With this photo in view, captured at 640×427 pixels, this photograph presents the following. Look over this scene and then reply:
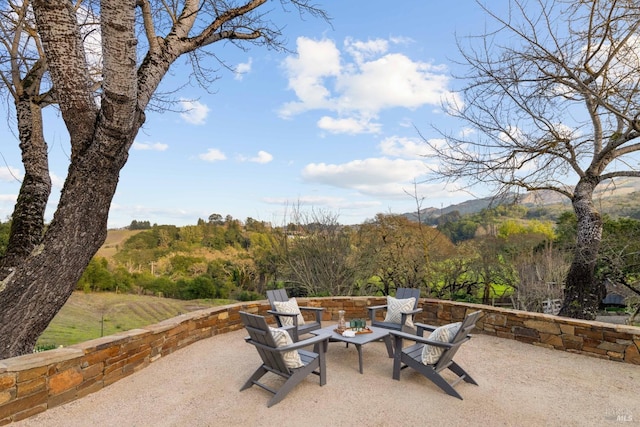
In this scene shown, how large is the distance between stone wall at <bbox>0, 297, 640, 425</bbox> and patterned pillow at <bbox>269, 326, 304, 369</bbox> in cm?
158

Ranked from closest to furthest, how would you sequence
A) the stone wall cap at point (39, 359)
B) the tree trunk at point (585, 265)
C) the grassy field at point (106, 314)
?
the stone wall cap at point (39, 359) → the tree trunk at point (585, 265) → the grassy field at point (106, 314)

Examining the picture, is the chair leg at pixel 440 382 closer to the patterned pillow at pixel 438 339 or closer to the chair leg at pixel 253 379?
the patterned pillow at pixel 438 339

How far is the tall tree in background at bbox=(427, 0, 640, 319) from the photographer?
521 cm

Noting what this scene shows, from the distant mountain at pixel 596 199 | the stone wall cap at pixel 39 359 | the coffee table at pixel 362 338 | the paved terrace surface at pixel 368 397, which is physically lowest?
the paved terrace surface at pixel 368 397

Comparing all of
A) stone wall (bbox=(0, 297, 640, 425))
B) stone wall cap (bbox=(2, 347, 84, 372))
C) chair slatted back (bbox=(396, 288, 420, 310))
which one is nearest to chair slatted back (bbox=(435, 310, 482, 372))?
chair slatted back (bbox=(396, 288, 420, 310))

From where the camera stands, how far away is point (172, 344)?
432 centimetres

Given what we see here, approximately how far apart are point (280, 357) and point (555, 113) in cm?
610

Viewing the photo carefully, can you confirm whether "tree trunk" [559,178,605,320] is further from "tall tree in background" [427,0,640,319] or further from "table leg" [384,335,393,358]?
"table leg" [384,335,393,358]

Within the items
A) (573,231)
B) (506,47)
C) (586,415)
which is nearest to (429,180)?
(506,47)

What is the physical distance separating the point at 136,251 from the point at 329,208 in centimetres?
924

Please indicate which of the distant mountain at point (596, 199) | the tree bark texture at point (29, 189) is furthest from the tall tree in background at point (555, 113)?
the tree bark texture at point (29, 189)

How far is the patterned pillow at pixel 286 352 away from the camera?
3203 millimetres

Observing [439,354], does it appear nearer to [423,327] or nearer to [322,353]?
[423,327]

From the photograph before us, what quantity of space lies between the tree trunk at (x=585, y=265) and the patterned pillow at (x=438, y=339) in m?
3.79
